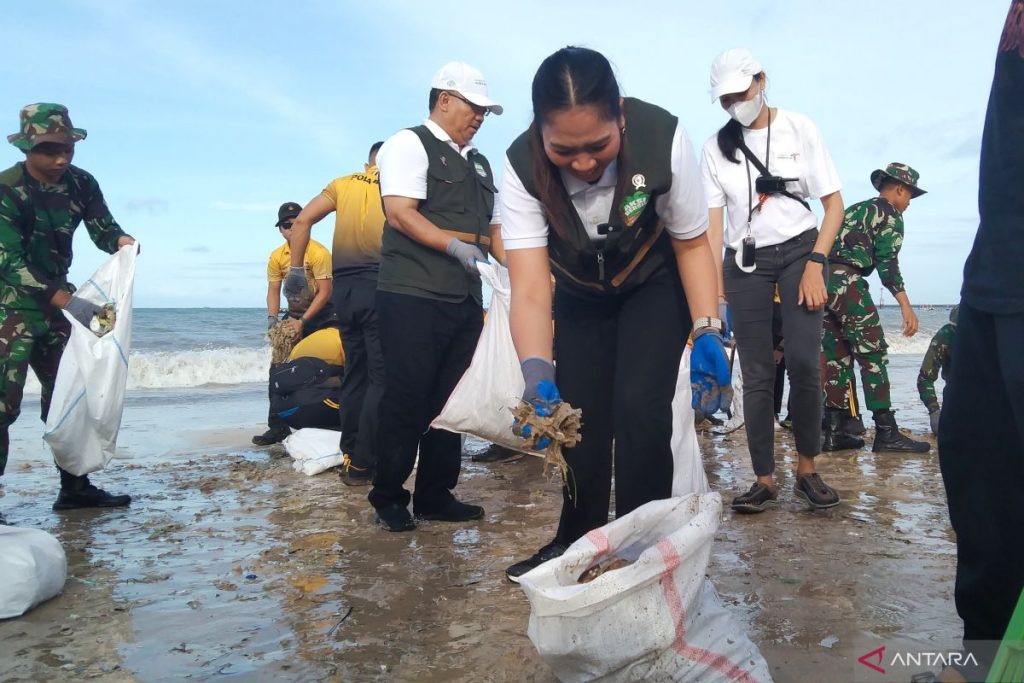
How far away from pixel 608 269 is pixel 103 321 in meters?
3.02

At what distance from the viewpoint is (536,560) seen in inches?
113

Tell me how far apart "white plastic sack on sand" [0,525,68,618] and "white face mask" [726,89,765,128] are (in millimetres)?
3232

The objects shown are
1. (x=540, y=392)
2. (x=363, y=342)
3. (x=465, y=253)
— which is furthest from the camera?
(x=363, y=342)

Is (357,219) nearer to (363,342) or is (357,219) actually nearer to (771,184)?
(363,342)

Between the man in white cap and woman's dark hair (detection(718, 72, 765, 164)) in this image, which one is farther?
woman's dark hair (detection(718, 72, 765, 164))

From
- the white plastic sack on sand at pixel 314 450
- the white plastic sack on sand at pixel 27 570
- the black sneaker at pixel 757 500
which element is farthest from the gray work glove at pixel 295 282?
the black sneaker at pixel 757 500

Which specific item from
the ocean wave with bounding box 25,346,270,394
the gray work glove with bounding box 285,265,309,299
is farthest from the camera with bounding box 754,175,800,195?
the ocean wave with bounding box 25,346,270,394

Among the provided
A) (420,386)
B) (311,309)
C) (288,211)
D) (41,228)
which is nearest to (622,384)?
(420,386)

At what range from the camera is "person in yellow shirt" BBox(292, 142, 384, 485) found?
15.3 feet

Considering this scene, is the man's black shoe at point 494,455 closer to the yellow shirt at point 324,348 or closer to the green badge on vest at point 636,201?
the yellow shirt at point 324,348

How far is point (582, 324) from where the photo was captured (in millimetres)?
2547

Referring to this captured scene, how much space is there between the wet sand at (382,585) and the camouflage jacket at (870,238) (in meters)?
1.45

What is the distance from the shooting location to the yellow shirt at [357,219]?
15.4 feet

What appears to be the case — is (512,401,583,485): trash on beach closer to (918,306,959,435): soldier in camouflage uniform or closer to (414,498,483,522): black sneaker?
(414,498,483,522): black sneaker
